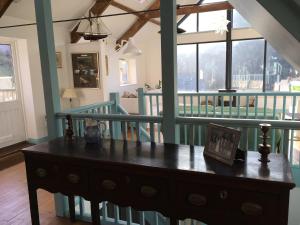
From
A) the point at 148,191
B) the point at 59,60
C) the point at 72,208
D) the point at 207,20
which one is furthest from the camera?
the point at 207,20

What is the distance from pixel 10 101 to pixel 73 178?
13.3ft

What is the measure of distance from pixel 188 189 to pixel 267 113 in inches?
144

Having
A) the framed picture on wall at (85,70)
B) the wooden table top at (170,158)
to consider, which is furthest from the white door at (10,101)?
the wooden table top at (170,158)

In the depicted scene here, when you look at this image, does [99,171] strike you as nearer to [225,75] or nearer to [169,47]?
[169,47]

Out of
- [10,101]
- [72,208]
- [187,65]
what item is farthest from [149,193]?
[187,65]

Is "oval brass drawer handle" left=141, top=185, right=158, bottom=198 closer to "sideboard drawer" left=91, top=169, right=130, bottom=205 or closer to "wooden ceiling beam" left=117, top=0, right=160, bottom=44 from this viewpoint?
"sideboard drawer" left=91, top=169, right=130, bottom=205

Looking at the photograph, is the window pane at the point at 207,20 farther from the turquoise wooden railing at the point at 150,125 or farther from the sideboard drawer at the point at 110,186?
the sideboard drawer at the point at 110,186

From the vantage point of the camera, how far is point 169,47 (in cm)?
190

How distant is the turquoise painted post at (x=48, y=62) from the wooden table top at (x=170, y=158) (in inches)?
19.4

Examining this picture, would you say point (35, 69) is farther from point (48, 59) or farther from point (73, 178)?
point (73, 178)

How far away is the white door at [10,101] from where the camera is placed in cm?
489

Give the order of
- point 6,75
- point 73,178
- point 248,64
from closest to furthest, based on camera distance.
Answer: point 73,178, point 6,75, point 248,64

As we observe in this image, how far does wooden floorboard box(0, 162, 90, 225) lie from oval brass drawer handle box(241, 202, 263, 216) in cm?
173

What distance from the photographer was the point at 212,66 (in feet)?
28.2
